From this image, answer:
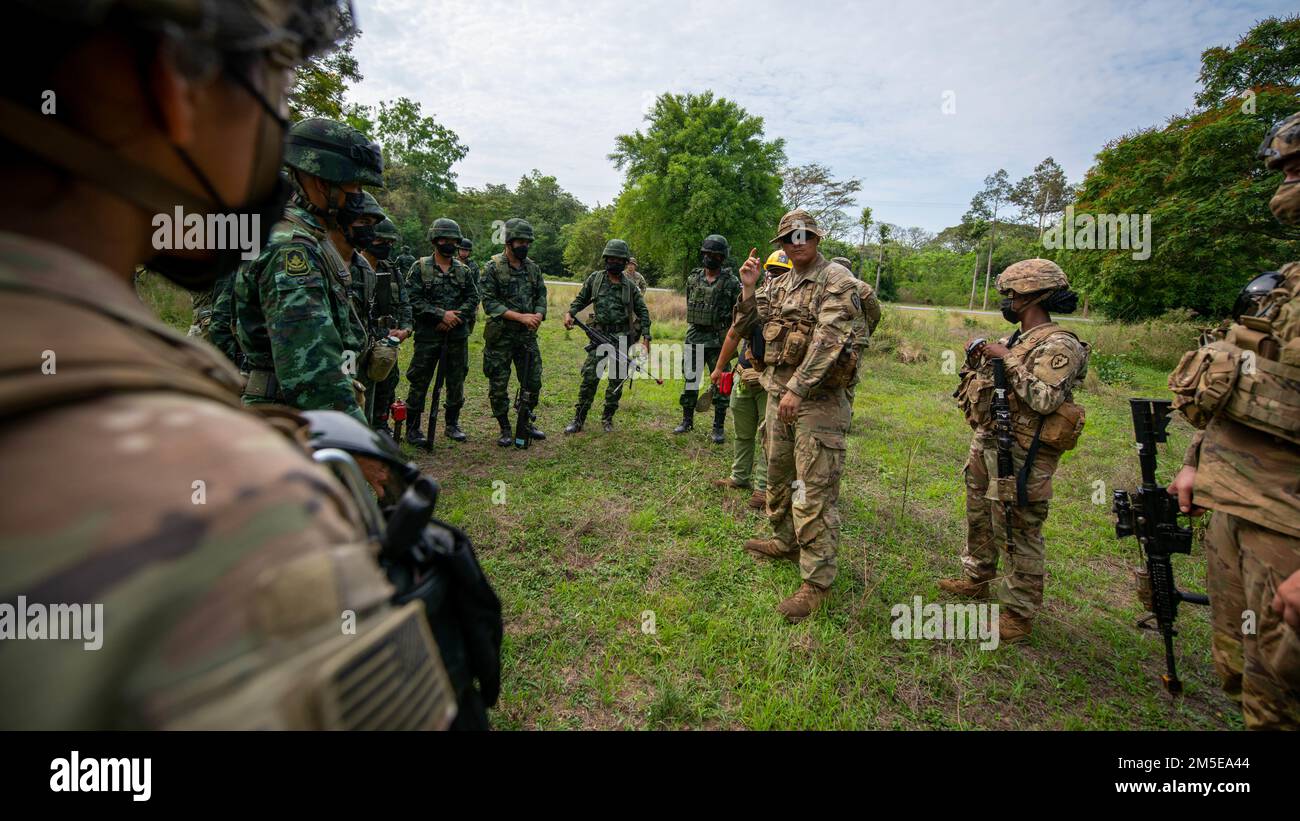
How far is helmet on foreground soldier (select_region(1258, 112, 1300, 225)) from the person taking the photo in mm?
2090

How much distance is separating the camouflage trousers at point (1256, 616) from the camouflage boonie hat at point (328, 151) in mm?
4280

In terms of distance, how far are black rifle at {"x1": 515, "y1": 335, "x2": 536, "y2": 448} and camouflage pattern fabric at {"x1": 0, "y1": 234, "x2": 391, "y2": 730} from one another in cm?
591

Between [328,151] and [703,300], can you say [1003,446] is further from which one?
[703,300]

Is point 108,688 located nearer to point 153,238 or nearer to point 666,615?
point 153,238

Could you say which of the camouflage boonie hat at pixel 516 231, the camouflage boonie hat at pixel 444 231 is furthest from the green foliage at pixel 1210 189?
the camouflage boonie hat at pixel 444 231

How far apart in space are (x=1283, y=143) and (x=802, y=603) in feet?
9.95

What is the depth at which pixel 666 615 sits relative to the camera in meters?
3.46

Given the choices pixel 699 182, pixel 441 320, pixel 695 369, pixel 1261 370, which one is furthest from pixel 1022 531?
pixel 699 182

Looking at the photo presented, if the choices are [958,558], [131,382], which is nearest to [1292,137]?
[958,558]

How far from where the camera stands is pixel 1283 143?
2148 mm

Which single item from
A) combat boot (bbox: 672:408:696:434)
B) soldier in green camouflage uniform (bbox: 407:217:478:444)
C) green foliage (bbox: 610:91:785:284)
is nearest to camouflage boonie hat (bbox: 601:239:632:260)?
soldier in green camouflage uniform (bbox: 407:217:478:444)

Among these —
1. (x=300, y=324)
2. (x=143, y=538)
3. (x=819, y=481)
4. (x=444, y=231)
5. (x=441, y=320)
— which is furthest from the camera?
(x=444, y=231)

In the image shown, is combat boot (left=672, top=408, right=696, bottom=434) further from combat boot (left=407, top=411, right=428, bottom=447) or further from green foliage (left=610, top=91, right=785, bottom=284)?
green foliage (left=610, top=91, right=785, bottom=284)

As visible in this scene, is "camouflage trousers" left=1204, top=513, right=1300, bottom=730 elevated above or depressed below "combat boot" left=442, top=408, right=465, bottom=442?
below
